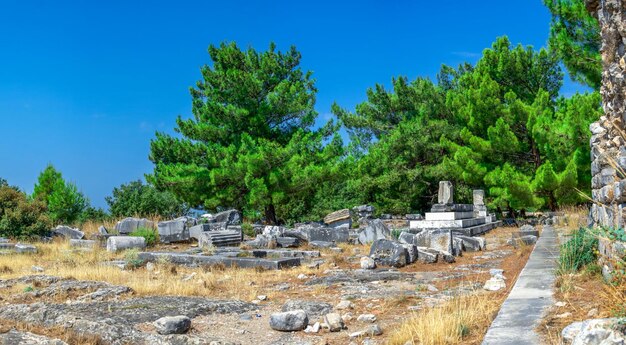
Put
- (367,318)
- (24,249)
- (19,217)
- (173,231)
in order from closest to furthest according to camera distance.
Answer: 1. (367,318)
2. (24,249)
3. (173,231)
4. (19,217)

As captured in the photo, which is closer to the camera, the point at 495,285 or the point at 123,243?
the point at 495,285

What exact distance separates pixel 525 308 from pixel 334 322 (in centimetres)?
212

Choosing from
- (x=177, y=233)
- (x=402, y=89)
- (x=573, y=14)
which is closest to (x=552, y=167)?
(x=573, y=14)

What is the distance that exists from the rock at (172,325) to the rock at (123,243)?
1119 cm

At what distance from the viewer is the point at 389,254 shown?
12352 mm

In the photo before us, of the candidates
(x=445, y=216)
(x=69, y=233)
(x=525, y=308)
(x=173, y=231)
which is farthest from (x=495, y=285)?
(x=69, y=233)

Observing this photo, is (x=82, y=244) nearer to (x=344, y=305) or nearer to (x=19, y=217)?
(x=19, y=217)

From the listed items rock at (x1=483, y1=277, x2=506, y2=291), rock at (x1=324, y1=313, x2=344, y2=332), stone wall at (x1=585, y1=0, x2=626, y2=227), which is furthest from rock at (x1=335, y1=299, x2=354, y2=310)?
stone wall at (x1=585, y1=0, x2=626, y2=227)

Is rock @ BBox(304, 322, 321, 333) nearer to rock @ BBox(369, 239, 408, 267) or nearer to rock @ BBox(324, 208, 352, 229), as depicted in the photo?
rock @ BBox(369, 239, 408, 267)

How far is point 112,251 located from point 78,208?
51.5 ft

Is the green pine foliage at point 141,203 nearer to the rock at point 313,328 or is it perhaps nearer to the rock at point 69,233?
the rock at point 69,233

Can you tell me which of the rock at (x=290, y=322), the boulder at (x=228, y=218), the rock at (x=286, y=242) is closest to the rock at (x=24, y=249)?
the rock at (x=286, y=242)

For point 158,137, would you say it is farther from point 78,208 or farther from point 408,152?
point 408,152

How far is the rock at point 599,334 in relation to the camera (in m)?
3.79
